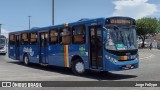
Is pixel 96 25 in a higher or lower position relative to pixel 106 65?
higher

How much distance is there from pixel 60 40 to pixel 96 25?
3.86 metres

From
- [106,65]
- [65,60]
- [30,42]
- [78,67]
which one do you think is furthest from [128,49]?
[30,42]

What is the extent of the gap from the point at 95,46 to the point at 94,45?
114mm

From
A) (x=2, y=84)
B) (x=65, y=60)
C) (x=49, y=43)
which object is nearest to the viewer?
(x=2, y=84)

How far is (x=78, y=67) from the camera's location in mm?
17891

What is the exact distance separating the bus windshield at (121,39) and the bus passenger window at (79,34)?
1.91m

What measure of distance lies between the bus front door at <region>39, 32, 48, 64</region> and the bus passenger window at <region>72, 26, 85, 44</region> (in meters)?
3.93

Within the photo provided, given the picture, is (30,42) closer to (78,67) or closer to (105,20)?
(78,67)

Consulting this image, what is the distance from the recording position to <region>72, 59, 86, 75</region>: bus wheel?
57.6 ft

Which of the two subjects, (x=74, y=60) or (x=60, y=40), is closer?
(x=74, y=60)

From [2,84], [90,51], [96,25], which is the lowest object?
[2,84]

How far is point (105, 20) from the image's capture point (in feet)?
52.1

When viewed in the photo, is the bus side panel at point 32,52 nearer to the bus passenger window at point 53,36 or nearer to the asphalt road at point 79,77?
the bus passenger window at point 53,36

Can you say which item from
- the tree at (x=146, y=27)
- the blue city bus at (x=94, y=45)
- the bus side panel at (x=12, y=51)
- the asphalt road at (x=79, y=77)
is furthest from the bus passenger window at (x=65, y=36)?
the tree at (x=146, y=27)
